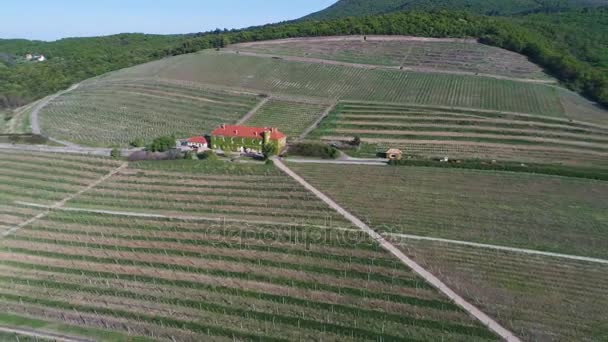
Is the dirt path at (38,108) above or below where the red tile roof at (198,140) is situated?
above

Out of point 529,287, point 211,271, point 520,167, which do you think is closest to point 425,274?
point 529,287

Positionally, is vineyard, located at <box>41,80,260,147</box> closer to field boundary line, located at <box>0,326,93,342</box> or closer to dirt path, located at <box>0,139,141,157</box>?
dirt path, located at <box>0,139,141,157</box>

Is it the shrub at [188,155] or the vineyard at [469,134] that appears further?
the vineyard at [469,134]

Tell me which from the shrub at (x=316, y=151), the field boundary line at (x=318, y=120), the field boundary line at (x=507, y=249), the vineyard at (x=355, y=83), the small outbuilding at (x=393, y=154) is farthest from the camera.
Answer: the vineyard at (x=355, y=83)

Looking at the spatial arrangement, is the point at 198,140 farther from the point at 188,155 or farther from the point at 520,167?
the point at 520,167

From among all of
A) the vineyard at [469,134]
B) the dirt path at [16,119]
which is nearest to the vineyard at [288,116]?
the vineyard at [469,134]

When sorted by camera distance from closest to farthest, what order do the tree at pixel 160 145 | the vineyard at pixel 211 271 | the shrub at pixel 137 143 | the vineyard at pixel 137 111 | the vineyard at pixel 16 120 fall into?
the vineyard at pixel 211 271
the tree at pixel 160 145
the shrub at pixel 137 143
the vineyard at pixel 137 111
the vineyard at pixel 16 120

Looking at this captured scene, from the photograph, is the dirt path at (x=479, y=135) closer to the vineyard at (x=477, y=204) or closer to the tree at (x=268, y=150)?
the vineyard at (x=477, y=204)
